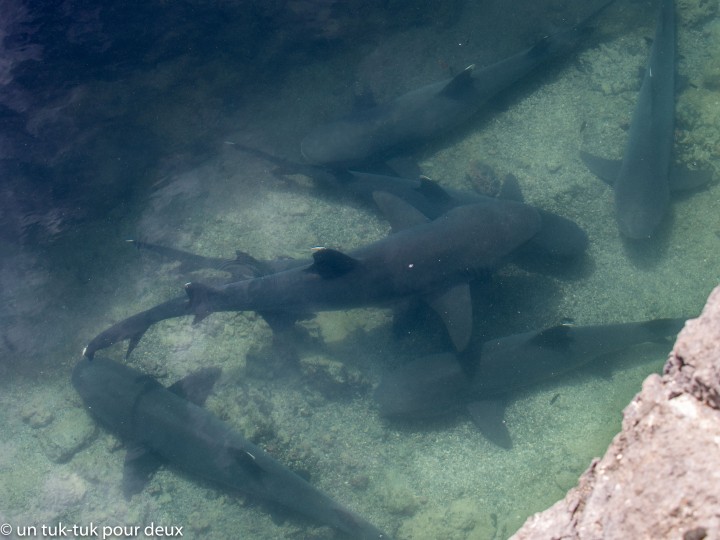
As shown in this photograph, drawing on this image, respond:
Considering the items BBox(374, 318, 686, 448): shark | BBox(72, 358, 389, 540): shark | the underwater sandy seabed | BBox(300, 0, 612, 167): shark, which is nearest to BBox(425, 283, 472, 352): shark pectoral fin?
BBox(374, 318, 686, 448): shark

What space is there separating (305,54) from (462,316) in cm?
523

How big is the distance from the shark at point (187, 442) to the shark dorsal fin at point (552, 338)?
284cm

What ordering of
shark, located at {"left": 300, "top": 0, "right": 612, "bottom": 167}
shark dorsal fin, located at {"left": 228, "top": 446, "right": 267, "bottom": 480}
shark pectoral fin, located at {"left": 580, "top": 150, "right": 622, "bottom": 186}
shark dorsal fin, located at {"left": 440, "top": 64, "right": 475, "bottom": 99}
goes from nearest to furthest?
shark dorsal fin, located at {"left": 228, "top": 446, "right": 267, "bottom": 480}
shark pectoral fin, located at {"left": 580, "top": 150, "right": 622, "bottom": 186}
shark dorsal fin, located at {"left": 440, "top": 64, "right": 475, "bottom": 99}
shark, located at {"left": 300, "top": 0, "right": 612, "bottom": 167}

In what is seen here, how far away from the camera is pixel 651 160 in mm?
6277

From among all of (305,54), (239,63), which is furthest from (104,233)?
(305,54)

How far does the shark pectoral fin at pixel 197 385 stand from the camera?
6098mm

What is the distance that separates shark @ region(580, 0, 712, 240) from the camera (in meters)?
5.95

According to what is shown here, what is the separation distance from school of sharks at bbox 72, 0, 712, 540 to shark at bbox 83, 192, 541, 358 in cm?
1

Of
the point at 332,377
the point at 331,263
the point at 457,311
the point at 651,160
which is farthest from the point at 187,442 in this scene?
the point at 651,160

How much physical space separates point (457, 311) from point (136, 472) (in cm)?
464

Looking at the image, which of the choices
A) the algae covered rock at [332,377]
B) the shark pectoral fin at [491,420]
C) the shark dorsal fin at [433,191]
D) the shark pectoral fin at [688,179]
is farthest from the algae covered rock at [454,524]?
the shark pectoral fin at [688,179]

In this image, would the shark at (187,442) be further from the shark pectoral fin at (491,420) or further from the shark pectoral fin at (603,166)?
the shark pectoral fin at (603,166)

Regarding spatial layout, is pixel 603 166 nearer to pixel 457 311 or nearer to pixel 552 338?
pixel 552 338

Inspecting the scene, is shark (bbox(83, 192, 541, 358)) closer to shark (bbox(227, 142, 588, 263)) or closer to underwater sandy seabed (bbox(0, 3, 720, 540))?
shark (bbox(227, 142, 588, 263))
